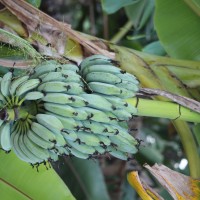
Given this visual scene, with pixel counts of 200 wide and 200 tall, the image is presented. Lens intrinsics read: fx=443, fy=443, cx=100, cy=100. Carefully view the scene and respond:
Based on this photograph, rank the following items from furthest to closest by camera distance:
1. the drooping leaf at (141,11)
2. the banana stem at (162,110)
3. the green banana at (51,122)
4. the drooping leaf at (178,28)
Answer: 1. the drooping leaf at (141,11)
2. the drooping leaf at (178,28)
3. the banana stem at (162,110)
4. the green banana at (51,122)

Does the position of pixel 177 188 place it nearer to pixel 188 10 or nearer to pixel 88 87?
pixel 88 87

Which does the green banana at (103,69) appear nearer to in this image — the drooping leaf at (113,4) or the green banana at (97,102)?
the green banana at (97,102)

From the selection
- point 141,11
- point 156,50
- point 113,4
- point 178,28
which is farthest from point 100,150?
point 141,11

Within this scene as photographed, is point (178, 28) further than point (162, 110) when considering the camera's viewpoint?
Yes

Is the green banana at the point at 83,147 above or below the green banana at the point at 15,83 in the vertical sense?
below

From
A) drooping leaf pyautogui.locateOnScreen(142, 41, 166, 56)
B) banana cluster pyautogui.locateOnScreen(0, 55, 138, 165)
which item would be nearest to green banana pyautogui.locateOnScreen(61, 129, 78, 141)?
banana cluster pyautogui.locateOnScreen(0, 55, 138, 165)

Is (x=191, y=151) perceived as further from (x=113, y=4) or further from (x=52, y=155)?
(x=113, y=4)

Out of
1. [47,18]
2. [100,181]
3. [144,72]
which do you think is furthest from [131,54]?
[100,181]

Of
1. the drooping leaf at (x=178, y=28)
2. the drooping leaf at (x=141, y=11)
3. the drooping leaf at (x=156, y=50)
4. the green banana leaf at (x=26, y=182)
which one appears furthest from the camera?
the drooping leaf at (x=141, y=11)

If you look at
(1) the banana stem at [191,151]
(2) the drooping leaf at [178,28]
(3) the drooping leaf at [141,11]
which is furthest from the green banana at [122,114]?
(3) the drooping leaf at [141,11]
